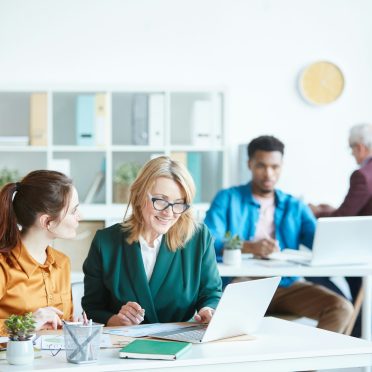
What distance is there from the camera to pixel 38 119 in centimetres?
516

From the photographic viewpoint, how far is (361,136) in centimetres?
456

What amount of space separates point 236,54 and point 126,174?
1171mm

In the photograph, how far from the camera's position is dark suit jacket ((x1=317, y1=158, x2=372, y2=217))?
4207 millimetres

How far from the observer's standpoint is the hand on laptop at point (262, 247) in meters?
3.73

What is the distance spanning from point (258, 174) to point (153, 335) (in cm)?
203

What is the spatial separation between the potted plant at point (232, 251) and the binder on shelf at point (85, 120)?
188 centimetres

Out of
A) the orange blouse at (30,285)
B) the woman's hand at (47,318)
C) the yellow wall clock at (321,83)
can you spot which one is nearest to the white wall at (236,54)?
the yellow wall clock at (321,83)

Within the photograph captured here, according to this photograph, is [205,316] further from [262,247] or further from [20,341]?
[262,247]

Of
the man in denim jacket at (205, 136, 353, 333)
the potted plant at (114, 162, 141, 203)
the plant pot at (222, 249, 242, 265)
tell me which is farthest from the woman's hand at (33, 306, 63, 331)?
the potted plant at (114, 162, 141, 203)

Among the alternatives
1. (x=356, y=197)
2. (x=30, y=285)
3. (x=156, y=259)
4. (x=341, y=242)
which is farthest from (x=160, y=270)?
(x=356, y=197)

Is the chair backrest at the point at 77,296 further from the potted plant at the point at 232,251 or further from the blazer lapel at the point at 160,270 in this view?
the potted plant at the point at 232,251

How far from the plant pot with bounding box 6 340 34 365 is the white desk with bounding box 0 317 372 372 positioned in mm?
18

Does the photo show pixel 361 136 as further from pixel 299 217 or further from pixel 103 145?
pixel 103 145

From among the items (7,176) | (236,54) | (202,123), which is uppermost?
(236,54)
